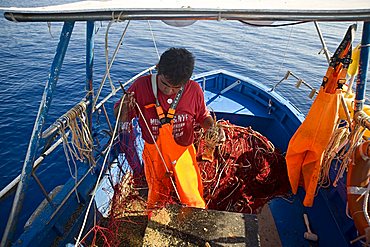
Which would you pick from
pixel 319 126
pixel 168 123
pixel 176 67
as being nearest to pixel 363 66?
pixel 319 126

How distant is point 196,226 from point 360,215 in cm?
168

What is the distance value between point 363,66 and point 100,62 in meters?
12.2

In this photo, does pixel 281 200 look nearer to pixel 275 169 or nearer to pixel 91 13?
pixel 275 169

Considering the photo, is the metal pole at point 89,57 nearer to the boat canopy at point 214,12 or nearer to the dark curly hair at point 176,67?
the dark curly hair at point 176,67

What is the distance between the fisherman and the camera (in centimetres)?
276

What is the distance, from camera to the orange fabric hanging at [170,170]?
9.66 feet

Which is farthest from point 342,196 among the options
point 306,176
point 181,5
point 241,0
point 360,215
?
point 181,5

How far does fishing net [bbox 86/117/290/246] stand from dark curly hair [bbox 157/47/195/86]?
961 millimetres

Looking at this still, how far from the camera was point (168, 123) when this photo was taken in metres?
2.92

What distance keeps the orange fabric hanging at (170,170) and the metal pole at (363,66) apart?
1863 millimetres

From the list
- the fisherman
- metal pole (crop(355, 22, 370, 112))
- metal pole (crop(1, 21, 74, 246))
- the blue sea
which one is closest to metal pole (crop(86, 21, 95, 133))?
the fisherman

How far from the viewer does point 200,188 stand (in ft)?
10.6

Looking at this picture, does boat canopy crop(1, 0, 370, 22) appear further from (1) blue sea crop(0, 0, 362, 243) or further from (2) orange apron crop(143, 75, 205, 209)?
(1) blue sea crop(0, 0, 362, 243)

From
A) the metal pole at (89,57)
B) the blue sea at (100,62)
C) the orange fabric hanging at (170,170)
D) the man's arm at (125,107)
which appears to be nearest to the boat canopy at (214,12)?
the man's arm at (125,107)
